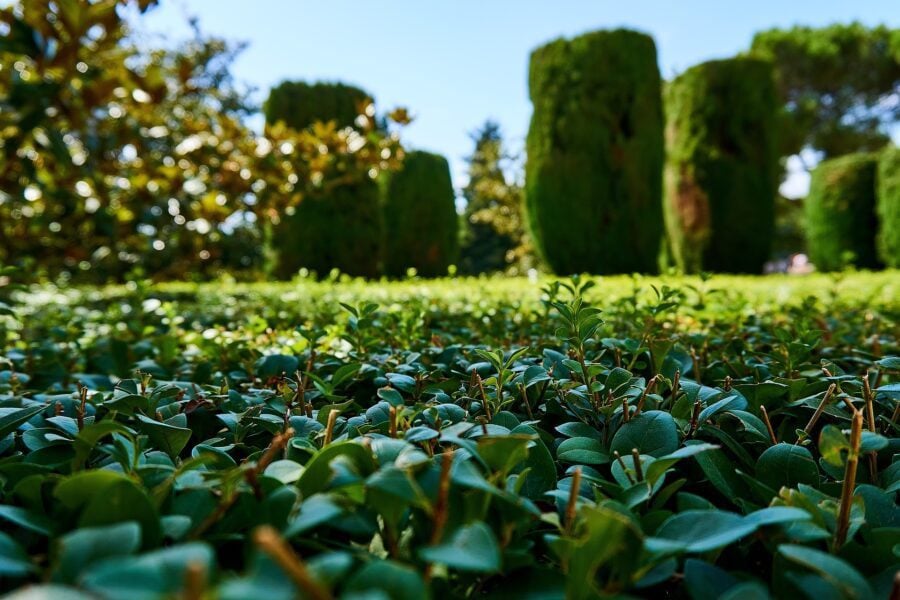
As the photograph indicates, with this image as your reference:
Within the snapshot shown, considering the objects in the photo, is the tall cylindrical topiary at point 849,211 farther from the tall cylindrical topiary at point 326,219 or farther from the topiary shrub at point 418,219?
the tall cylindrical topiary at point 326,219

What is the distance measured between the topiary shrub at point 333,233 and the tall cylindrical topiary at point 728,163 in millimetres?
6484

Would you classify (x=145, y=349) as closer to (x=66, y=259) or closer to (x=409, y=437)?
(x=409, y=437)

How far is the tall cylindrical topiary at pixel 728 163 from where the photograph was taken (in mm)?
12852

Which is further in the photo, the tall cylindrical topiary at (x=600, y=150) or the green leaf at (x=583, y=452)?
the tall cylindrical topiary at (x=600, y=150)

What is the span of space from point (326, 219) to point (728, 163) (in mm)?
8263

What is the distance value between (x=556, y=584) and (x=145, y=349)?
5.92 feet

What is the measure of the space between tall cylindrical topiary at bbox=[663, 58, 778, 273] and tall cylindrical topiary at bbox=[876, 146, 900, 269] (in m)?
2.07

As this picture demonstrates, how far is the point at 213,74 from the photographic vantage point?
24.8 m

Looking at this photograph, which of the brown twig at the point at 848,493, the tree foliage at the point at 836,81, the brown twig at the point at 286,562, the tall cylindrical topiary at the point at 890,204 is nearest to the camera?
the brown twig at the point at 286,562

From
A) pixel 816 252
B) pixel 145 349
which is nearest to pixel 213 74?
pixel 816 252

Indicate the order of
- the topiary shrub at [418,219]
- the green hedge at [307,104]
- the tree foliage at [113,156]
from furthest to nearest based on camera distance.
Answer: the topiary shrub at [418,219]
the green hedge at [307,104]
the tree foliage at [113,156]

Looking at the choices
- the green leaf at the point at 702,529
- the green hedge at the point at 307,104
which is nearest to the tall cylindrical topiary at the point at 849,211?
the green hedge at the point at 307,104

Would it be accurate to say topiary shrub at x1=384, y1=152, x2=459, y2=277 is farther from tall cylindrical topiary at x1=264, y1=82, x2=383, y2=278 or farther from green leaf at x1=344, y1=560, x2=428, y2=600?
green leaf at x1=344, y1=560, x2=428, y2=600

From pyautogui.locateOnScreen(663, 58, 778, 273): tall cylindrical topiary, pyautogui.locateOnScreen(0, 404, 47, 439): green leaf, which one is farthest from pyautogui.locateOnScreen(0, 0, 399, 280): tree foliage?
pyautogui.locateOnScreen(663, 58, 778, 273): tall cylindrical topiary
